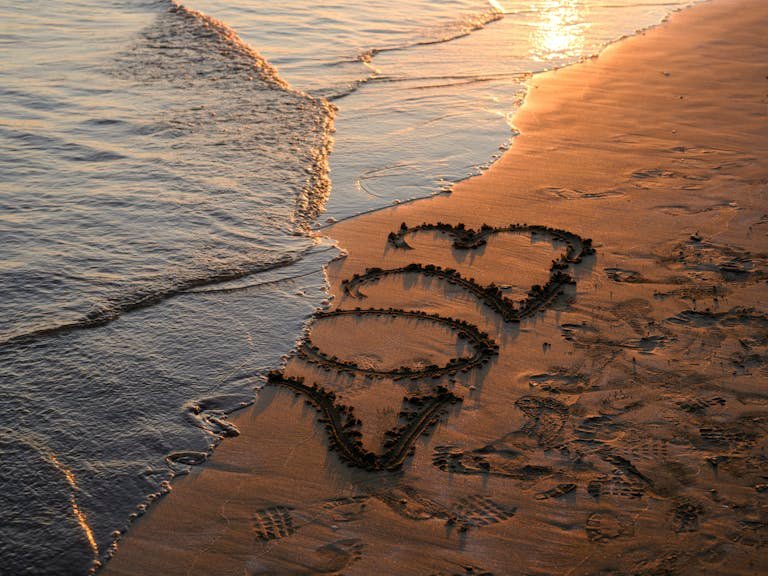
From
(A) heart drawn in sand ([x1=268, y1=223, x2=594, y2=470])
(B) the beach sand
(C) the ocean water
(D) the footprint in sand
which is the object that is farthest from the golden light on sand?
(D) the footprint in sand

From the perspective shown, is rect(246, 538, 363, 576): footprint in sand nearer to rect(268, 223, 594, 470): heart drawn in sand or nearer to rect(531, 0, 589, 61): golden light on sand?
rect(268, 223, 594, 470): heart drawn in sand

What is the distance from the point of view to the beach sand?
3428mm

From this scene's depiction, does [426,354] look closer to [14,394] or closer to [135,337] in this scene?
[135,337]

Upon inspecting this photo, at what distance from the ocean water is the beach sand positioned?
327mm

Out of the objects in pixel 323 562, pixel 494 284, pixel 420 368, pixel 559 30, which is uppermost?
pixel 559 30

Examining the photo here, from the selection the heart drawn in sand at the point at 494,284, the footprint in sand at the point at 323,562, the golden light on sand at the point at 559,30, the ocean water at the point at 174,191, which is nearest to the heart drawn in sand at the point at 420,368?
the heart drawn in sand at the point at 494,284

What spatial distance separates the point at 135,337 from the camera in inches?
196

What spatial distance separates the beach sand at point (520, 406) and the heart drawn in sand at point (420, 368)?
0.05ft

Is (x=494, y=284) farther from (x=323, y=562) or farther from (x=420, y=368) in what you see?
(x=323, y=562)

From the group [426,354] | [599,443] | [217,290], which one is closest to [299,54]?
[217,290]

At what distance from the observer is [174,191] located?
7.04 metres

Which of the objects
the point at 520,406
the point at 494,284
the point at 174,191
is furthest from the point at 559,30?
the point at 520,406

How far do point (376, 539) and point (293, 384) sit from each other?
1.30 m

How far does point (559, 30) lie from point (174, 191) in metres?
9.41
